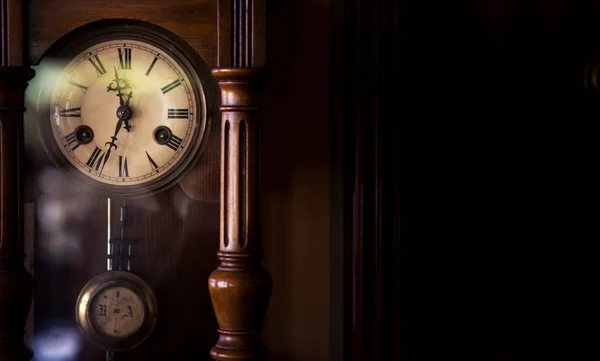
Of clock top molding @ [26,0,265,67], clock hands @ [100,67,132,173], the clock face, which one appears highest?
clock top molding @ [26,0,265,67]

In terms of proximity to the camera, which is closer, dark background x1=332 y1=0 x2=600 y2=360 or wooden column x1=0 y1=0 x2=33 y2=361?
wooden column x1=0 y1=0 x2=33 y2=361

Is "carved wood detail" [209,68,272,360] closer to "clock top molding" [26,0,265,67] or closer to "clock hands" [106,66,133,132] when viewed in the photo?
"clock top molding" [26,0,265,67]

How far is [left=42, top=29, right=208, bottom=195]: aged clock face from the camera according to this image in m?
1.55

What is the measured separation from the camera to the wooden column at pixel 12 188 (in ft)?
4.95

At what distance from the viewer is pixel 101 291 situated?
5.15 feet

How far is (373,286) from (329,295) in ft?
0.41

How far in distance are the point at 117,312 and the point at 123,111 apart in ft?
1.19

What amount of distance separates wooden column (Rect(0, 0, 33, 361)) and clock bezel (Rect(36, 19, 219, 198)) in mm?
46

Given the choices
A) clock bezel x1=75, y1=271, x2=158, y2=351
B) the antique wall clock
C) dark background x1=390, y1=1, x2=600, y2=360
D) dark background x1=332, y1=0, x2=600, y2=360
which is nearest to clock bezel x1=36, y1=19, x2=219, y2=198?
the antique wall clock

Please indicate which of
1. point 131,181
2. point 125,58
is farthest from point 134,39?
point 131,181

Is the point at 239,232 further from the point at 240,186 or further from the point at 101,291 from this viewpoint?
the point at 101,291

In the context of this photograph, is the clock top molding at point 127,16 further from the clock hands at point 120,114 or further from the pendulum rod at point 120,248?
the pendulum rod at point 120,248

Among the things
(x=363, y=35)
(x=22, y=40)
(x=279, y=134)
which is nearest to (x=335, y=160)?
(x=279, y=134)

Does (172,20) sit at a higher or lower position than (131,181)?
higher
